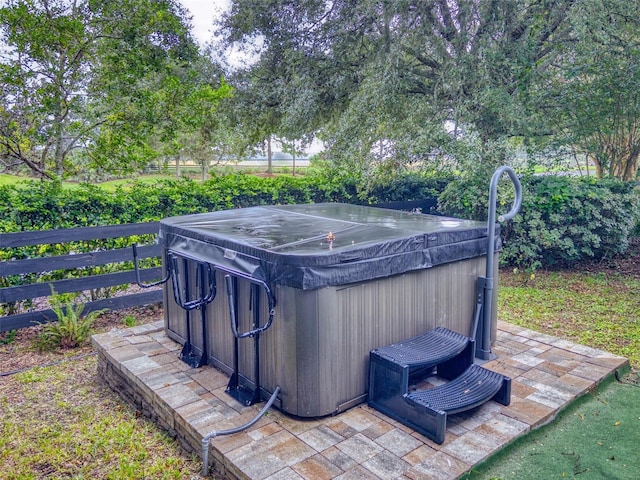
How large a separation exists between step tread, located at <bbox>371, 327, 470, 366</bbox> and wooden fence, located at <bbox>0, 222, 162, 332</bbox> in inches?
109

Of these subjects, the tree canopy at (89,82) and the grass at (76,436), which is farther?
the tree canopy at (89,82)

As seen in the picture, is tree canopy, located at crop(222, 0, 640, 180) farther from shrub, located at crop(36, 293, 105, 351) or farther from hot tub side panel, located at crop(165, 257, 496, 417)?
shrub, located at crop(36, 293, 105, 351)

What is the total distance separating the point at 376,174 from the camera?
6.27 meters

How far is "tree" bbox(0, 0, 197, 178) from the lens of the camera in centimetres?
499

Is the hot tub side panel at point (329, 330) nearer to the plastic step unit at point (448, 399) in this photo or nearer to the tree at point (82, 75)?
the plastic step unit at point (448, 399)

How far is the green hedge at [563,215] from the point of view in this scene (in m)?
5.62

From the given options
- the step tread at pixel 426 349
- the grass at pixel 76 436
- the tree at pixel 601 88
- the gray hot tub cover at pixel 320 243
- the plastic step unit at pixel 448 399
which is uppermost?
the tree at pixel 601 88

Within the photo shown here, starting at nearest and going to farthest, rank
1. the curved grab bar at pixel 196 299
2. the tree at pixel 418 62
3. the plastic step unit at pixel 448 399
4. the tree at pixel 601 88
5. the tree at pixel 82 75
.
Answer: the plastic step unit at pixel 448 399
the curved grab bar at pixel 196 299
the tree at pixel 82 75
the tree at pixel 601 88
the tree at pixel 418 62

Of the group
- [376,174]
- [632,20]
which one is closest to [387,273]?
[376,174]

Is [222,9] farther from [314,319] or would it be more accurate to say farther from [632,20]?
[314,319]

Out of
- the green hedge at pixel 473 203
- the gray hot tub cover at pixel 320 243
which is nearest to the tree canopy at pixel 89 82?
the green hedge at pixel 473 203

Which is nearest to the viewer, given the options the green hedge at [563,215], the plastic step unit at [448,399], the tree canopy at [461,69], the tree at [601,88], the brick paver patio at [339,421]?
the brick paver patio at [339,421]

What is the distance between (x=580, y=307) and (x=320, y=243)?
342 centimetres

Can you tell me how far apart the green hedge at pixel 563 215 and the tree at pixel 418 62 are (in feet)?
2.11
